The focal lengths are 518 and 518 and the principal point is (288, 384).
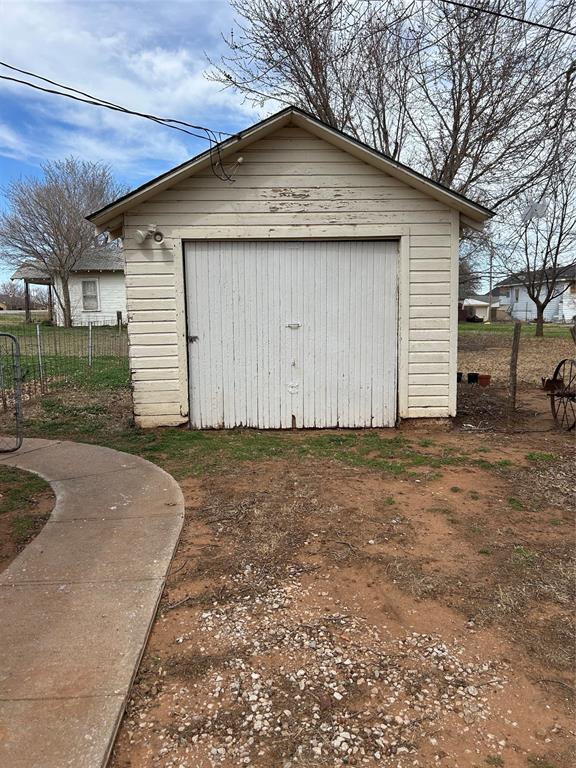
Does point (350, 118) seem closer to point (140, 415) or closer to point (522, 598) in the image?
point (140, 415)

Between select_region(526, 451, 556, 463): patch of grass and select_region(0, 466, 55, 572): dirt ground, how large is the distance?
4676 mm

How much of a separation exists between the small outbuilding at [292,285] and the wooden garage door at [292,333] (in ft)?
0.05

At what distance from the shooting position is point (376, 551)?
337cm

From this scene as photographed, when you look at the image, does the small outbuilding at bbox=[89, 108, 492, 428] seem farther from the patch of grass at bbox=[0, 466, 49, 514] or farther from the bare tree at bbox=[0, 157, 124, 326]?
the bare tree at bbox=[0, 157, 124, 326]

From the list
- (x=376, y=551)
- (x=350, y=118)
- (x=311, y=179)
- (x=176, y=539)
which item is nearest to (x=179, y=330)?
(x=311, y=179)

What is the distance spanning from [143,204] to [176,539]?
4.44 metres

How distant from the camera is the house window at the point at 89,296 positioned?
84.7ft

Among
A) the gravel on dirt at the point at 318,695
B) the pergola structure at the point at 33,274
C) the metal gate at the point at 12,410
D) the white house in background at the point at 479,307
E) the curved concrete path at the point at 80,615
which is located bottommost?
the gravel on dirt at the point at 318,695

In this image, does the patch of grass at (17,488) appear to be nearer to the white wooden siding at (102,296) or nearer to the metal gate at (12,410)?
the metal gate at (12,410)

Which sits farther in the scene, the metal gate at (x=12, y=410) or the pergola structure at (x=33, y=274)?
the pergola structure at (x=33, y=274)

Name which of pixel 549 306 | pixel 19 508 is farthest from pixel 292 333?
pixel 549 306

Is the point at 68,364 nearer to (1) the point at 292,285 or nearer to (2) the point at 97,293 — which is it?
(1) the point at 292,285

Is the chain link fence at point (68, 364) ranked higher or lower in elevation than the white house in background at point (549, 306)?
lower

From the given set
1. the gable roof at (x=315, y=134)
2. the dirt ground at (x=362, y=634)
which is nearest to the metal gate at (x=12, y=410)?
the gable roof at (x=315, y=134)
